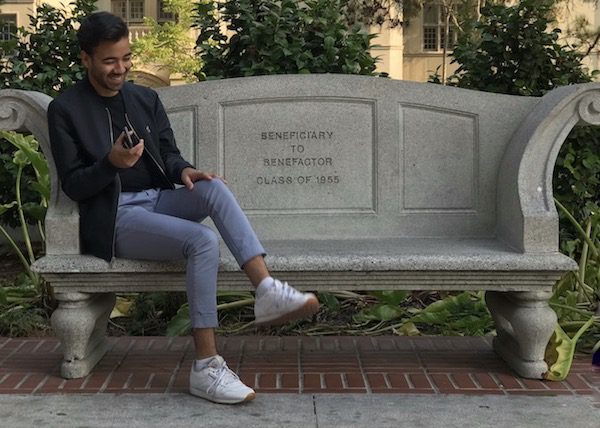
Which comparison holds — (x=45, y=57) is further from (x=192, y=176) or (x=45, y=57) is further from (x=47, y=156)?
(x=192, y=176)

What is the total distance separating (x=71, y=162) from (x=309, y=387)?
1427 mm

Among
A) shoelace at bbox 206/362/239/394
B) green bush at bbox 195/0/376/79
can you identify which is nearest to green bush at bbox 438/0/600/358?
green bush at bbox 195/0/376/79

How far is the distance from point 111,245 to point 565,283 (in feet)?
8.69

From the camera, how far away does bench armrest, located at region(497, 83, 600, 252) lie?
3818 millimetres

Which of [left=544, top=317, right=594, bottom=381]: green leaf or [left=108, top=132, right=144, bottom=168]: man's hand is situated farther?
[left=544, top=317, right=594, bottom=381]: green leaf

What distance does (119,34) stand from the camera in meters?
3.59

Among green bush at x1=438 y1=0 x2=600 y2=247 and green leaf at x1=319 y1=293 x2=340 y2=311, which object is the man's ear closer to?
→ green leaf at x1=319 y1=293 x2=340 y2=311

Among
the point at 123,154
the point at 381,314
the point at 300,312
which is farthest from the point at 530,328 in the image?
the point at 123,154

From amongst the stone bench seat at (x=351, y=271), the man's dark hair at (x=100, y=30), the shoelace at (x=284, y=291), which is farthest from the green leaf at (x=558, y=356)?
the man's dark hair at (x=100, y=30)

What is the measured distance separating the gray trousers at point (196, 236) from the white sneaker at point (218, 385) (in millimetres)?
192

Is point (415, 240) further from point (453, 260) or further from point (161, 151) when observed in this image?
point (161, 151)

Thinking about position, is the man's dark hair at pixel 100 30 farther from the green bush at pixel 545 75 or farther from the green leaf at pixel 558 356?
the green bush at pixel 545 75

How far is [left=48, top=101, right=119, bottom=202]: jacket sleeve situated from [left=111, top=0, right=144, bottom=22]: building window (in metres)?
28.6

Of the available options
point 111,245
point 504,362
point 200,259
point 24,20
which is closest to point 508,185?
point 504,362
